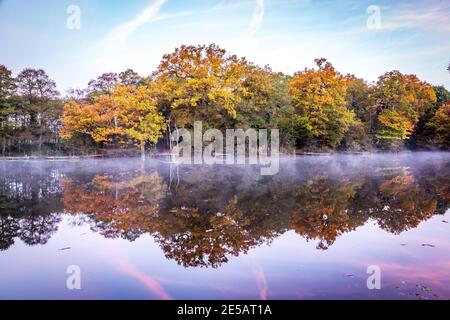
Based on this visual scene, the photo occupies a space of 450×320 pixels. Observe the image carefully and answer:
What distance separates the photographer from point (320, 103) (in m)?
30.5

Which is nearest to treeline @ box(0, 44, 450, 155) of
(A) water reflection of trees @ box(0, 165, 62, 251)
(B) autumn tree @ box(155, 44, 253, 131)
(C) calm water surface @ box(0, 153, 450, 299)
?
(B) autumn tree @ box(155, 44, 253, 131)

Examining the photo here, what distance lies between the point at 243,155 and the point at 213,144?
232 cm

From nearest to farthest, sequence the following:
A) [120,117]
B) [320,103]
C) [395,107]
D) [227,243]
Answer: [227,243] < [120,117] < [320,103] < [395,107]

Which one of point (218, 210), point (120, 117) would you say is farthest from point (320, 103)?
point (218, 210)

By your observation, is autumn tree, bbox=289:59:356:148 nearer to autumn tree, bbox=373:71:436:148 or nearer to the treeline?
the treeline

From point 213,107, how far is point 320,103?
31.8 ft

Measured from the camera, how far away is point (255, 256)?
16.9 feet

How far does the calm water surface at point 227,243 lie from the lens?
4.11m

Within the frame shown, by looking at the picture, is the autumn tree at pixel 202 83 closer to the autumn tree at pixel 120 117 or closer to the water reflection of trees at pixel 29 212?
the autumn tree at pixel 120 117

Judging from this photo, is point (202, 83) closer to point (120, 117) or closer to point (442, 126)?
point (120, 117)

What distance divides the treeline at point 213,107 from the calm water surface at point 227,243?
645 inches
